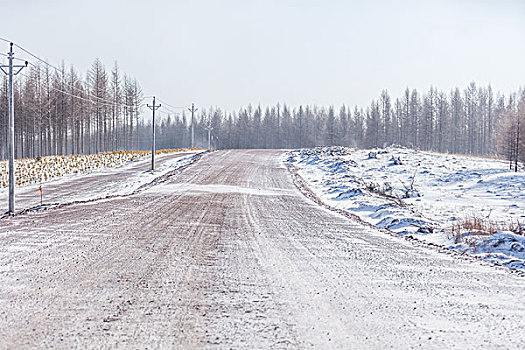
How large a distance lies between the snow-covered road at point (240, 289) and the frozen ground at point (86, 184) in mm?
9056

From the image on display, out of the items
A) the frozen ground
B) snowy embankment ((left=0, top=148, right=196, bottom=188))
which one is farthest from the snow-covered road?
snowy embankment ((left=0, top=148, right=196, bottom=188))

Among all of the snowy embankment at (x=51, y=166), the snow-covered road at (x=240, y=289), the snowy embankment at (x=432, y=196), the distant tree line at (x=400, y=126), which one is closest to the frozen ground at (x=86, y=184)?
the snowy embankment at (x=51, y=166)

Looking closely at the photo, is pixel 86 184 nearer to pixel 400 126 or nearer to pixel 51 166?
pixel 51 166

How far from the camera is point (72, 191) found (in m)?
23.2

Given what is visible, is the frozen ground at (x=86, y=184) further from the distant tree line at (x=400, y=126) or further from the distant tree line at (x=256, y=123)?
the distant tree line at (x=400, y=126)

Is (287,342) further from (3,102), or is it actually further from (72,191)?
(3,102)

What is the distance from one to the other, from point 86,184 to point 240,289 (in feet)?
76.5

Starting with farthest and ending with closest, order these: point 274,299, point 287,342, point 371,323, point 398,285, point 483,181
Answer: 1. point 483,181
2. point 398,285
3. point 274,299
4. point 371,323
5. point 287,342

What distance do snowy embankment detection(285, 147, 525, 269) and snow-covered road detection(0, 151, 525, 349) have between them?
3.67 ft

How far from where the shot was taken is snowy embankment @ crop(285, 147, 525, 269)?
8.94 meters

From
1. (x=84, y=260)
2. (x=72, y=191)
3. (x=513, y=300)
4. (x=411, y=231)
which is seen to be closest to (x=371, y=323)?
(x=513, y=300)

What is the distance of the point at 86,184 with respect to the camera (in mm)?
26000

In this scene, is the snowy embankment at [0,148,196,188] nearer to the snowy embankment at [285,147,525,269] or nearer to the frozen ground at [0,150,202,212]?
the frozen ground at [0,150,202,212]

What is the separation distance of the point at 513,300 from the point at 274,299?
10.3ft
